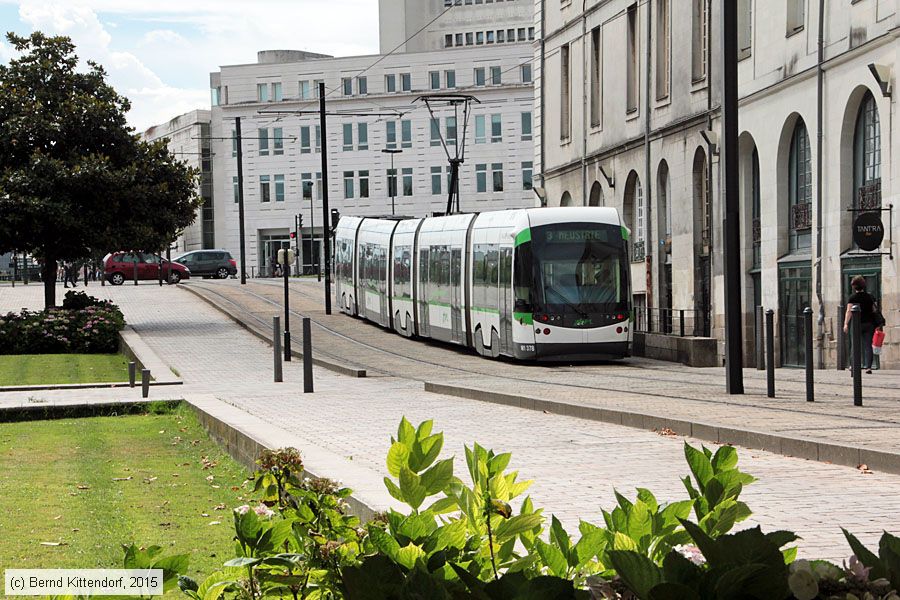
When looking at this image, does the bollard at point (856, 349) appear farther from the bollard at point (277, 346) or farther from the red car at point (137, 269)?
the red car at point (137, 269)

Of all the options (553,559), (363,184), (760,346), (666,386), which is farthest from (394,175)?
(553,559)

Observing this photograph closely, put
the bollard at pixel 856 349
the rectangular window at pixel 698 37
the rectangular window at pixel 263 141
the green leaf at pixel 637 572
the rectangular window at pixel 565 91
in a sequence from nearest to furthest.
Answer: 1. the green leaf at pixel 637 572
2. the bollard at pixel 856 349
3. the rectangular window at pixel 698 37
4. the rectangular window at pixel 565 91
5. the rectangular window at pixel 263 141

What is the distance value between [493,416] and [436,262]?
19.0m

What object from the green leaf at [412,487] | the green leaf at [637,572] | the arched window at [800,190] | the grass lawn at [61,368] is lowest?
the grass lawn at [61,368]

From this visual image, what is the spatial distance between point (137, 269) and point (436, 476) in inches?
2926

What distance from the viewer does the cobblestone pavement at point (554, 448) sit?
8.38m

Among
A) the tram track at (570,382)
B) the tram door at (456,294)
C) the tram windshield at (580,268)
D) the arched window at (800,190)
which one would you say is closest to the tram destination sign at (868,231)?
the tram track at (570,382)

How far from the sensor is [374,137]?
106 meters

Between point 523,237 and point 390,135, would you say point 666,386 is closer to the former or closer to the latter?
point 523,237

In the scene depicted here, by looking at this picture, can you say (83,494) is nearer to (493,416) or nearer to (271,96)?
(493,416)

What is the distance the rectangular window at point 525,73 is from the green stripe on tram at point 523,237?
75.4m

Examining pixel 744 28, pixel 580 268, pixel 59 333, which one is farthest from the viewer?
pixel 59 333

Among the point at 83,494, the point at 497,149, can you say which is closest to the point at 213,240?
the point at 497,149

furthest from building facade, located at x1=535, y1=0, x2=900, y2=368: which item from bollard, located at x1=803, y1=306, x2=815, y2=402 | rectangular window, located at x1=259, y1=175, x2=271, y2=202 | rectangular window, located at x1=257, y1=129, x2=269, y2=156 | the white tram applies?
rectangular window, located at x1=259, y1=175, x2=271, y2=202
